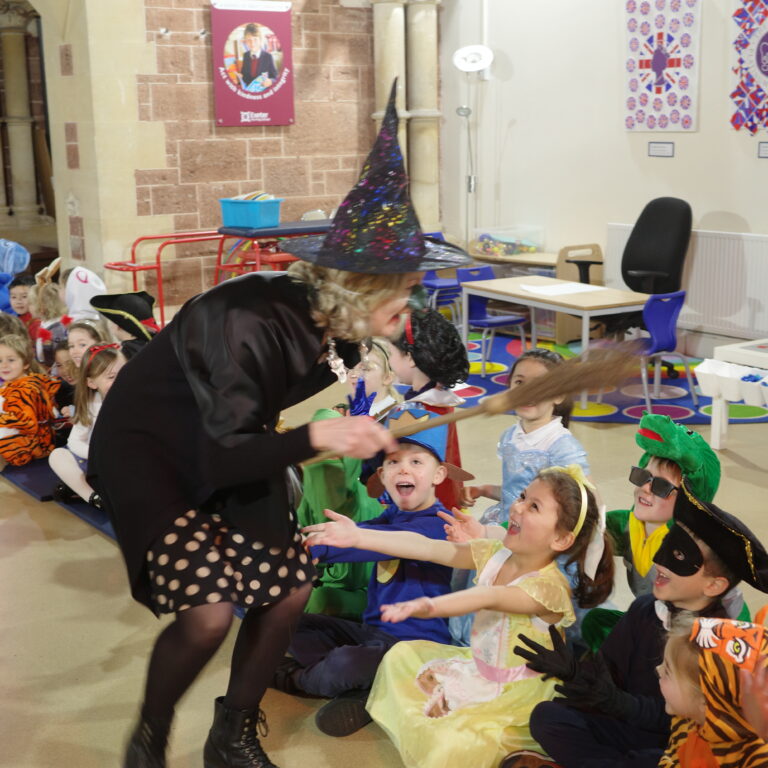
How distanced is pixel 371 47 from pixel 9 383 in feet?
18.8

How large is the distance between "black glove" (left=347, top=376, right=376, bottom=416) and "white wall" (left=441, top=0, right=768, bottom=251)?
4.48 m

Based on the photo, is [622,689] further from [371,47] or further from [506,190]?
[371,47]

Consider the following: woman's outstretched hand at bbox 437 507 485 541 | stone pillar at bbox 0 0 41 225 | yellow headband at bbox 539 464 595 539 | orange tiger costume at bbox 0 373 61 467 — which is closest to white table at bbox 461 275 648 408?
orange tiger costume at bbox 0 373 61 467

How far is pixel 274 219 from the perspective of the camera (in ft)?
26.3

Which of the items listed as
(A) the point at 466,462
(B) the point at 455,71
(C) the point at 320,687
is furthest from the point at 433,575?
(B) the point at 455,71

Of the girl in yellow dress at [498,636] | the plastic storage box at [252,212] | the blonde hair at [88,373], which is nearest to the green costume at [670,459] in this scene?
the girl in yellow dress at [498,636]

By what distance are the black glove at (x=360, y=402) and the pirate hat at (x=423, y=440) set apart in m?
0.16

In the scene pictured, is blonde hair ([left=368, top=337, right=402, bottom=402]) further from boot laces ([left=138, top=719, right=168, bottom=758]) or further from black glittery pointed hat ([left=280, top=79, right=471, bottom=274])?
boot laces ([left=138, top=719, right=168, bottom=758])

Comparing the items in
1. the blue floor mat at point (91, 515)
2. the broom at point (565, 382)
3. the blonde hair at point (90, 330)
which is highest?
the broom at point (565, 382)

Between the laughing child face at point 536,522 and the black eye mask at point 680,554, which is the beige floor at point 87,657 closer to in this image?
the laughing child face at point 536,522

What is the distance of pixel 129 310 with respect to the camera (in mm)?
5125

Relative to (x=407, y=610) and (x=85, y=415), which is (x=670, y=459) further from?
(x=85, y=415)

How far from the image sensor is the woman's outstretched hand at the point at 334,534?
2504 millimetres

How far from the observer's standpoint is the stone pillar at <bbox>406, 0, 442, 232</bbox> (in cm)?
915
